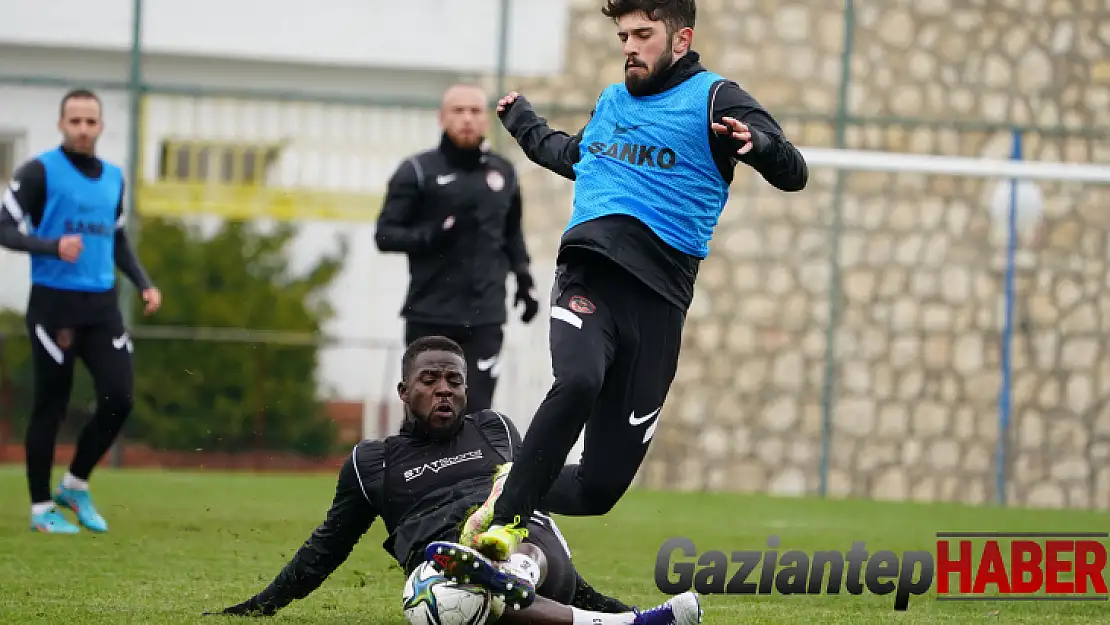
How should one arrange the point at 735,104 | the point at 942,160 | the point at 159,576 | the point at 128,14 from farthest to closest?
the point at 128,14 < the point at 942,160 < the point at 159,576 < the point at 735,104

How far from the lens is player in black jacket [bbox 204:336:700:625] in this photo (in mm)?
5297

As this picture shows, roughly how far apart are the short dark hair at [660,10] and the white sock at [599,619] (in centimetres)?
176

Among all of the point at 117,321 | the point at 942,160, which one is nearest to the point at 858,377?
the point at 942,160

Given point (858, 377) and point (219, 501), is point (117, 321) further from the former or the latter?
point (858, 377)

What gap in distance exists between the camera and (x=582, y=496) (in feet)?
17.6

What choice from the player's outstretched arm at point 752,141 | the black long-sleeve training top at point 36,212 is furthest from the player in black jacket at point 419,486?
the black long-sleeve training top at point 36,212

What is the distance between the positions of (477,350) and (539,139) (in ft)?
10.1

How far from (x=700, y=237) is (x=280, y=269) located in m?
8.90

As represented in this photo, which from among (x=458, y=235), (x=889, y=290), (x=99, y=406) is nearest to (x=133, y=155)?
(x=99, y=406)

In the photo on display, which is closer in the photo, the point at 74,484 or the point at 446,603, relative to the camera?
the point at 446,603

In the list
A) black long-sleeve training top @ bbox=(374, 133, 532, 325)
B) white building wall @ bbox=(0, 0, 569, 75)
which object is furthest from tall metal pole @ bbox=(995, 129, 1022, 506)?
black long-sleeve training top @ bbox=(374, 133, 532, 325)

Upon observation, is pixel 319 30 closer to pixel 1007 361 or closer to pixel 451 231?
pixel 451 231

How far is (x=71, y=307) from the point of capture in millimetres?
8516

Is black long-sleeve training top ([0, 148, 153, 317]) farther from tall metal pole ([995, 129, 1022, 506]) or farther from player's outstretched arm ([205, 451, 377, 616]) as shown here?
tall metal pole ([995, 129, 1022, 506])
